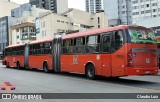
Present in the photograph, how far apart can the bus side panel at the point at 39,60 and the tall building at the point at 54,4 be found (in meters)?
110

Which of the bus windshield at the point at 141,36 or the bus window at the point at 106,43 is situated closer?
the bus windshield at the point at 141,36

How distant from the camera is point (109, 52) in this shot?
54.0 ft

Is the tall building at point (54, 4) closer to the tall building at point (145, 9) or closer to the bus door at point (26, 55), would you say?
the tall building at point (145, 9)

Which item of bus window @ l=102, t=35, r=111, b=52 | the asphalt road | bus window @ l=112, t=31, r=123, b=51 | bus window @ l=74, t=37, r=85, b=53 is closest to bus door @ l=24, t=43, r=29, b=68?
bus window @ l=74, t=37, r=85, b=53

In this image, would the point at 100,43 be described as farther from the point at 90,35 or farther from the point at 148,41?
the point at 148,41

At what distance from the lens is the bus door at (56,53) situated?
74.6 ft

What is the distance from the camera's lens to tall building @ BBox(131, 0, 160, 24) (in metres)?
127

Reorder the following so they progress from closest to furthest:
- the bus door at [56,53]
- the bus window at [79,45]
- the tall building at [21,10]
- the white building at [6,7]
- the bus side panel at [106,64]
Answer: the bus side panel at [106,64] → the bus window at [79,45] → the bus door at [56,53] → the tall building at [21,10] → the white building at [6,7]

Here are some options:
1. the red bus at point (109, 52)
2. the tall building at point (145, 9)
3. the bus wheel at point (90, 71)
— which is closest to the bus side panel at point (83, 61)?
the red bus at point (109, 52)

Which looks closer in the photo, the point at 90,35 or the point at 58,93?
the point at 58,93

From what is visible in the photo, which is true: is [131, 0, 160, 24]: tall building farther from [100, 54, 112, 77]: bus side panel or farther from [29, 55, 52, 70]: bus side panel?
[100, 54, 112, 77]: bus side panel

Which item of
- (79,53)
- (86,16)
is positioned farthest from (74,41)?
(86,16)

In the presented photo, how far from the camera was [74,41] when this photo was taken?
66.5ft

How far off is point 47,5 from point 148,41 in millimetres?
156358
